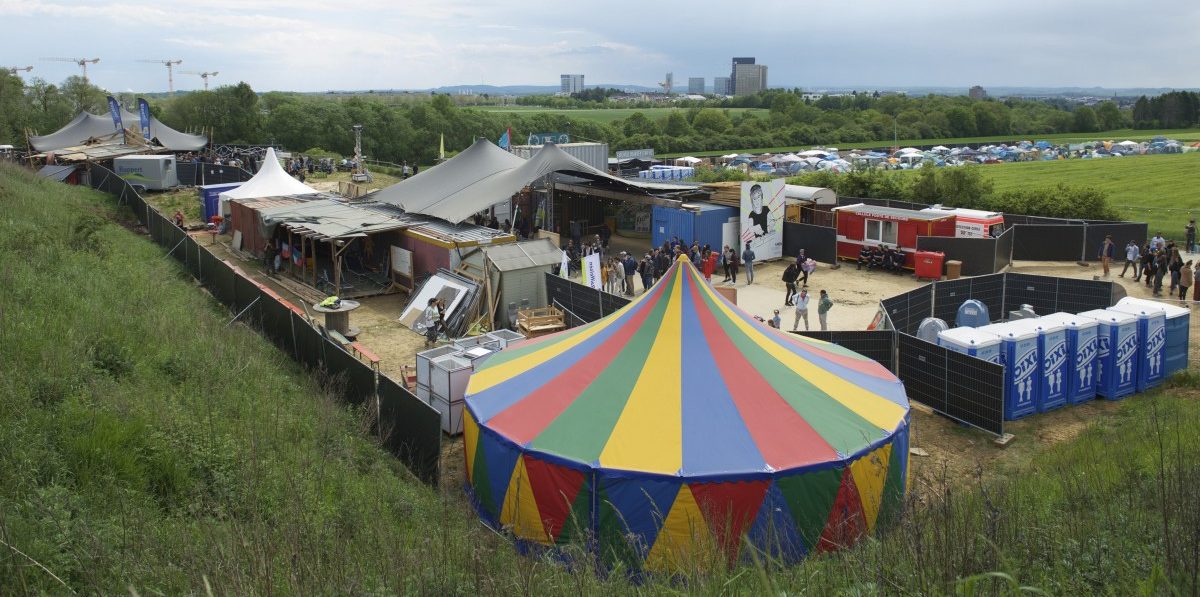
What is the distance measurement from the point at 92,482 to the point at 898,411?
7967 millimetres

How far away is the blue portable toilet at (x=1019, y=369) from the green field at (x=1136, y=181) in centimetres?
1973

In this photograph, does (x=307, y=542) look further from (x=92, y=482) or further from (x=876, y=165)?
(x=876, y=165)

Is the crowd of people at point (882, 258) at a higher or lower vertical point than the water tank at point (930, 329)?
higher

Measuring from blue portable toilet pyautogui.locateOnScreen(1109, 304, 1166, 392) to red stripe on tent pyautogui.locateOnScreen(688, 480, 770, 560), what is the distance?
8866 mm

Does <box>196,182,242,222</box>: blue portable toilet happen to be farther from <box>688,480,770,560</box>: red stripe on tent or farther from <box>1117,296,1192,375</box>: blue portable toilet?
<box>1117,296,1192,375</box>: blue portable toilet

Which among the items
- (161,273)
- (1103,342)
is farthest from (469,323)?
(1103,342)

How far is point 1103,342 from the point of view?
1351 cm

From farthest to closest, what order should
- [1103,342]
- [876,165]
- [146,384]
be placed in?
[876,165], [1103,342], [146,384]

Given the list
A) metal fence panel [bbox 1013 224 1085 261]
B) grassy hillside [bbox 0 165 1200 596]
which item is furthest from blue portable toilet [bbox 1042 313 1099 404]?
metal fence panel [bbox 1013 224 1085 261]

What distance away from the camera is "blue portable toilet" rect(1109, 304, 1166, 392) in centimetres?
1373

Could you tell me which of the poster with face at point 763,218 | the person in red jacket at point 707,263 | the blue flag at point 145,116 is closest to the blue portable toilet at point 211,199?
the blue flag at point 145,116

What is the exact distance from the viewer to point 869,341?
13.5 m

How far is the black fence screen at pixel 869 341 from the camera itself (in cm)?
1344

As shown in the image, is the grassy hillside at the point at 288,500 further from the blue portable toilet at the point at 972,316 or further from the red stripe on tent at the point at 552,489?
the blue portable toilet at the point at 972,316
